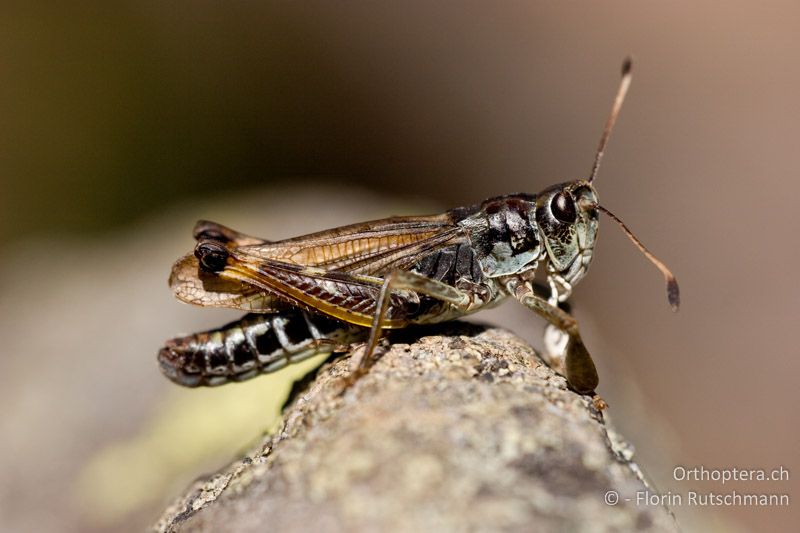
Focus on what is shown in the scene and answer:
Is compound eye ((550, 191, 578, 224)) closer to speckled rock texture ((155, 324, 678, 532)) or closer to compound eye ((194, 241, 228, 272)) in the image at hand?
speckled rock texture ((155, 324, 678, 532))

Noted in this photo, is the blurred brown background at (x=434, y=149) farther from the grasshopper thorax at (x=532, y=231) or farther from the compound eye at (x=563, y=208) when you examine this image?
the compound eye at (x=563, y=208)

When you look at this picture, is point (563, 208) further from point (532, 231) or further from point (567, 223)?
point (532, 231)

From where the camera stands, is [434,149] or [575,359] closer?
[575,359]

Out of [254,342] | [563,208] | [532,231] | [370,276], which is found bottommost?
[254,342]

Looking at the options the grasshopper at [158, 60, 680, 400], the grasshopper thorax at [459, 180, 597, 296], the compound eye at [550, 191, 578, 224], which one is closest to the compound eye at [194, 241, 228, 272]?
the grasshopper at [158, 60, 680, 400]

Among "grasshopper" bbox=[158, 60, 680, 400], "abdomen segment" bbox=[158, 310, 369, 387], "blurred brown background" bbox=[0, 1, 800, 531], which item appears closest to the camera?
"grasshopper" bbox=[158, 60, 680, 400]

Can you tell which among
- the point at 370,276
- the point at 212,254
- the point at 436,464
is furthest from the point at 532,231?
the point at 436,464

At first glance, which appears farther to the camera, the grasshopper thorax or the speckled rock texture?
the grasshopper thorax

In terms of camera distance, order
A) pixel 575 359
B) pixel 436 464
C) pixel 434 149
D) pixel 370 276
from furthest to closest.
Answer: pixel 434 149 < pixel 370 276 < pixel 575 359 < pixel 436 464
